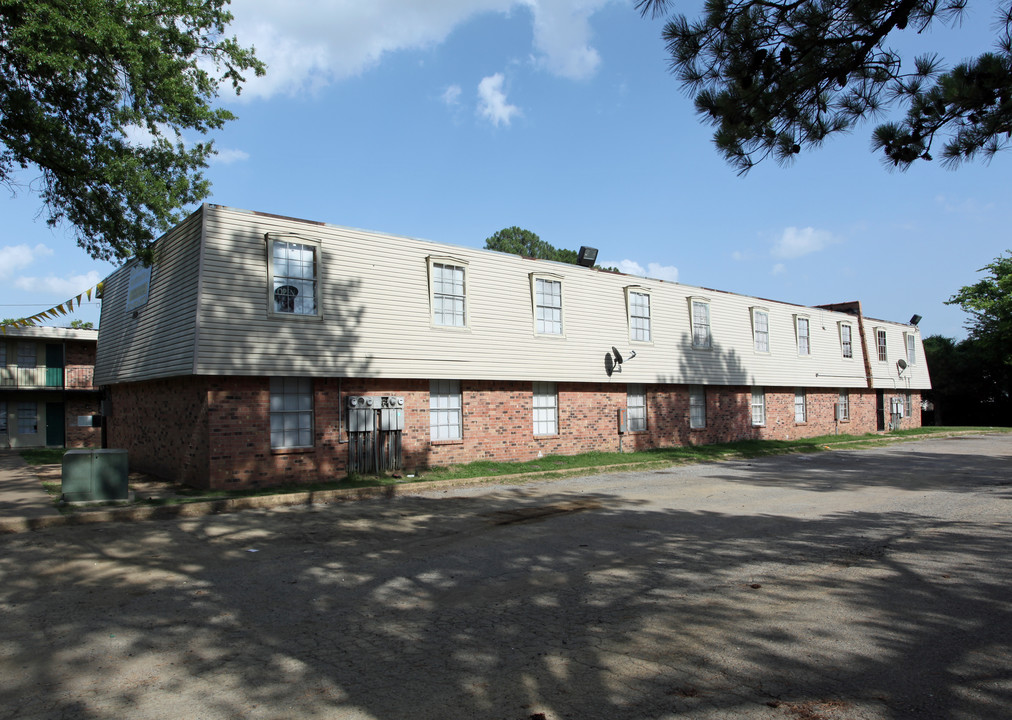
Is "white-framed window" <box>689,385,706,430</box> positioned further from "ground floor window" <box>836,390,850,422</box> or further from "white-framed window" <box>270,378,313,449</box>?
"white-framed window" <box>270,378,313,449</box>

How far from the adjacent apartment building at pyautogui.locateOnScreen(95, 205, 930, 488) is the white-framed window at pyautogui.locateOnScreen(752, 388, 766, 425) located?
52.1 inches

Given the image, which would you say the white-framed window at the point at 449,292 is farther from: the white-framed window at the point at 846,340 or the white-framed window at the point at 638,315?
the white-framed window at the point at 846,340

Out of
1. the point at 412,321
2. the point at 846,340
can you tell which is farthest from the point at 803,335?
the point at 412,321

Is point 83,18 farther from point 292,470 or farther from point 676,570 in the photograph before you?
point 676,570

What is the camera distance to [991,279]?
42.1 meters

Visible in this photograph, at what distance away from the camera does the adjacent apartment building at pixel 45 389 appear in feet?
98.3

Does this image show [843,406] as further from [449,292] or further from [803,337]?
[449,292]

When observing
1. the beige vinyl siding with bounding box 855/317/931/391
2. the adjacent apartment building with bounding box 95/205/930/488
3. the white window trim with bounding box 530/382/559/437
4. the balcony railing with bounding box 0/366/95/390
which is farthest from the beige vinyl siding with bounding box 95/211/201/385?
the beige vinyl siding with bounding box 855/317/931/391

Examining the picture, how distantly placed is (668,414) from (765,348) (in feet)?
22.9

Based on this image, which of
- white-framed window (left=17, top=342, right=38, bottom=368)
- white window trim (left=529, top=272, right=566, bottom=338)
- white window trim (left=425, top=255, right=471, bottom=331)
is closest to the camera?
white window trim (left=425, top=255, right=471, bottom=331)

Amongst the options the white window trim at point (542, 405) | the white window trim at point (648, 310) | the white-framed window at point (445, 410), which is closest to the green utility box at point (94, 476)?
the white-framed window at point (445, 410)

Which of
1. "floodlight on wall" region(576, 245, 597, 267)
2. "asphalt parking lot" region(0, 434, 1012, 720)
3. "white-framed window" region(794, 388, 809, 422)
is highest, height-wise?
"floodlight on wall" region(576, 245, 597, 267)

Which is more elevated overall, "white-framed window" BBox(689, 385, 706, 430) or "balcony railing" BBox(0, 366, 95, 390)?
"balcony railing" BBox(0, 366, 95, 390)

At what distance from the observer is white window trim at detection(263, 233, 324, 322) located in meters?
14.4
